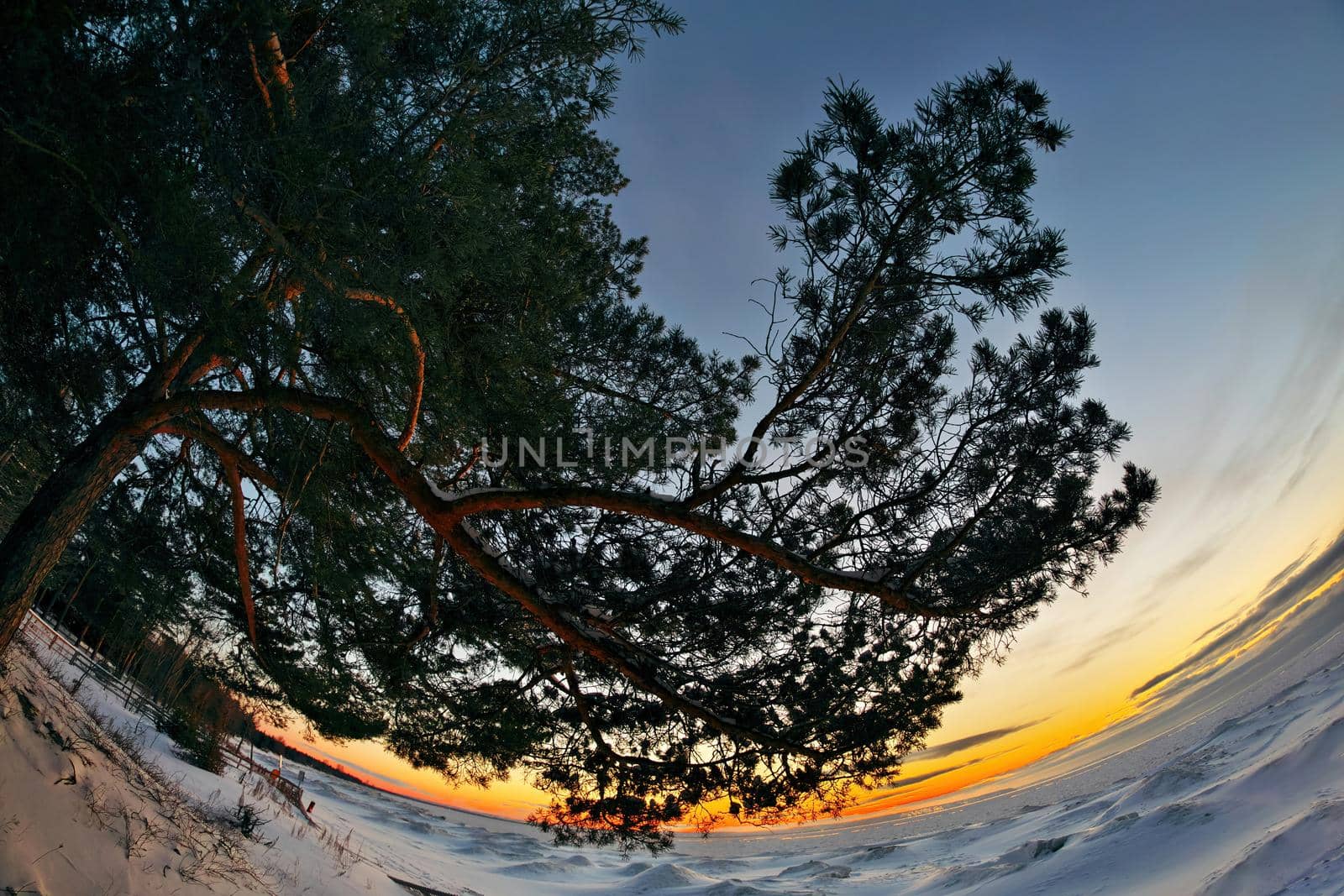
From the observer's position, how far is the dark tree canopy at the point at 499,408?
223 centimetres

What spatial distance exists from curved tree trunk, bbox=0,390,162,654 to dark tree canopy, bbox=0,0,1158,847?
0.01 metres

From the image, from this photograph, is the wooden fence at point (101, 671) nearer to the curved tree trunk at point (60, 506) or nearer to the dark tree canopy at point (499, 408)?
the dark tree canopy at point (499, 408)

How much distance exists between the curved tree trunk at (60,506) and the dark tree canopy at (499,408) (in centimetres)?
1

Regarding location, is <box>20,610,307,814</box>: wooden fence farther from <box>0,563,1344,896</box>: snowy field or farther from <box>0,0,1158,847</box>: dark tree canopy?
<box>0,0,1158,847</box>: dark tree canopy

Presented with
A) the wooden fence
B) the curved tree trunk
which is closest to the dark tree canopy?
the curved tree trunk

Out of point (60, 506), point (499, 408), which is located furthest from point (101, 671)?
point (499, 408)

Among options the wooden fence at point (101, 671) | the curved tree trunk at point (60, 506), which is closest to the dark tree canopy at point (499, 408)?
the curved tree trunk at point (60, 506)

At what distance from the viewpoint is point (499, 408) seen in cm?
382

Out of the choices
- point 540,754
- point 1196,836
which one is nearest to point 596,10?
point 540,754

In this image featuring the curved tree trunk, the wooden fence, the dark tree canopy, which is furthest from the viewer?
the wooden fence

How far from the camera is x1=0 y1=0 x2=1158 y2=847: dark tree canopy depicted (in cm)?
223

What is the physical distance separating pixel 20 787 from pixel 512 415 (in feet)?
10.9

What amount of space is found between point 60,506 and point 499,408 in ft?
6.65

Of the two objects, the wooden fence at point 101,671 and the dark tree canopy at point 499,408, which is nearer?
the dark tree canopy at point 499,408
